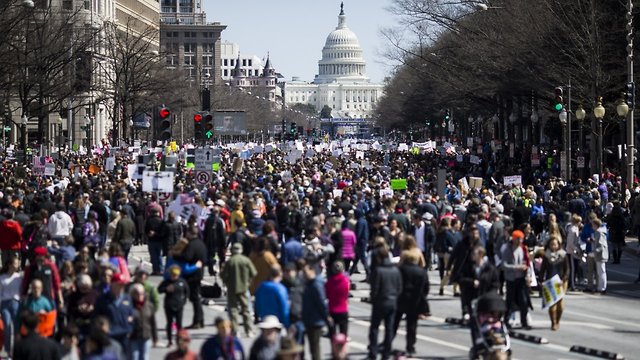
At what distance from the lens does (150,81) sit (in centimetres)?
9844

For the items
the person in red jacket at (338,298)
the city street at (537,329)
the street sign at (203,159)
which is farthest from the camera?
the street sign at (203,159)

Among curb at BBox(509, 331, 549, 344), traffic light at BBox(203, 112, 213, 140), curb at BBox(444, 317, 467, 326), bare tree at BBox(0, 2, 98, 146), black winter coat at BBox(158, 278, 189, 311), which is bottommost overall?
curb at BBox(509, 331, 549, 344)

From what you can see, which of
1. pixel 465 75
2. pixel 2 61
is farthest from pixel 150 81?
pixel 2 61

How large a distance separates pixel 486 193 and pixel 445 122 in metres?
91.7

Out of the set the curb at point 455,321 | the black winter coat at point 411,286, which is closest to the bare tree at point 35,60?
the curb at point 455,321

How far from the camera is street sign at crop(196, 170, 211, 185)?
44.5 m

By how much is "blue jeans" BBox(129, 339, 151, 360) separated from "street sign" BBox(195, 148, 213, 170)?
86.7 feet

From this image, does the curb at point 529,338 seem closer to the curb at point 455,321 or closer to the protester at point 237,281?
the curb at point 455,321

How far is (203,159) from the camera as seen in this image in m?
→ 45.1

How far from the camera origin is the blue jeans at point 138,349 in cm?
1858

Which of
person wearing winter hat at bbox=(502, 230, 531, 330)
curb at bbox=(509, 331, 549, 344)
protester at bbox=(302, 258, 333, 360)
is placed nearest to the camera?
protester at bbox=(302, 258, 333, 360)

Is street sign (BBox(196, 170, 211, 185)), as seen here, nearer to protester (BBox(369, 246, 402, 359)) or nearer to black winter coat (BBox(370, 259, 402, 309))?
protester (BBox(369, 246, 402, 359))

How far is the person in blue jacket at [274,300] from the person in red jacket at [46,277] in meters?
2.92

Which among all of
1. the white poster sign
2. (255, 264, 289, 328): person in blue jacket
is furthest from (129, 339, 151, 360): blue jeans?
the white poster sign
